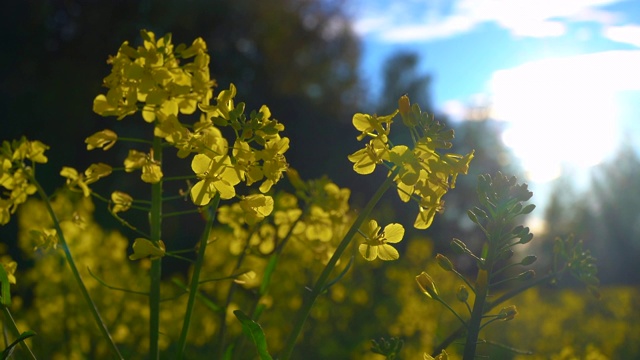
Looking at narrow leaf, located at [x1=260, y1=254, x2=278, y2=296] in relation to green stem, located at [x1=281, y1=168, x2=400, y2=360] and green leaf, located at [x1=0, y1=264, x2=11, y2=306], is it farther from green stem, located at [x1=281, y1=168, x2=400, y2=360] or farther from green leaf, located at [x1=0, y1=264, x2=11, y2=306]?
green leaf, located at [x1=0, y1=264, x2=11, y2=306]

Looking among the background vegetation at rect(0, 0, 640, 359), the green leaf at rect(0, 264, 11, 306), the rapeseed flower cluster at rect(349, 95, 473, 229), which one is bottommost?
the green leaf at rect(0, 264, 11, 306)

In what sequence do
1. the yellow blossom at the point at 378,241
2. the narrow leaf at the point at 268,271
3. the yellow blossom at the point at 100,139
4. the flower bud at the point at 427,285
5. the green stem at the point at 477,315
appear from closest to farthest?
the green stem at the point at 477,315
the flower bud at the point at 427,285
the yellow blossom at the point at 378,241
the yellow blossom at the point at 100,139
the narrow leaf at the point at 268,271

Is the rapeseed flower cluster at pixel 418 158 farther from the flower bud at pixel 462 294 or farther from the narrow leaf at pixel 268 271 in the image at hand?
the narrow leaf at pixel 268 271

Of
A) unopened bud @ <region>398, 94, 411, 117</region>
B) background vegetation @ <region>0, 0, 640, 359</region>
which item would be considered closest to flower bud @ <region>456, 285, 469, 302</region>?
unopened bud @ <region>398, 94, 411, 117</region>

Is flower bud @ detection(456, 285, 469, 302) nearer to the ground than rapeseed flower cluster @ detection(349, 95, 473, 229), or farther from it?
nearer to the ground

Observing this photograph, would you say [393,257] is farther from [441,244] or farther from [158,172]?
[441,244]

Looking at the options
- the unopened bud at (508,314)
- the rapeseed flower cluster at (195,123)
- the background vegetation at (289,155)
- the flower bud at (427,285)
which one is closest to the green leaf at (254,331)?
the rapeseed flower cluster at (195,123)

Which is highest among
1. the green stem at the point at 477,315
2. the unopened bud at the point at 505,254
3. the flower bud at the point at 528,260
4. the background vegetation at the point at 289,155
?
the background vegetation at the point at 289,155

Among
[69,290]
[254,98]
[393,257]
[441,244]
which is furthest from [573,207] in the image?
[393,257]
